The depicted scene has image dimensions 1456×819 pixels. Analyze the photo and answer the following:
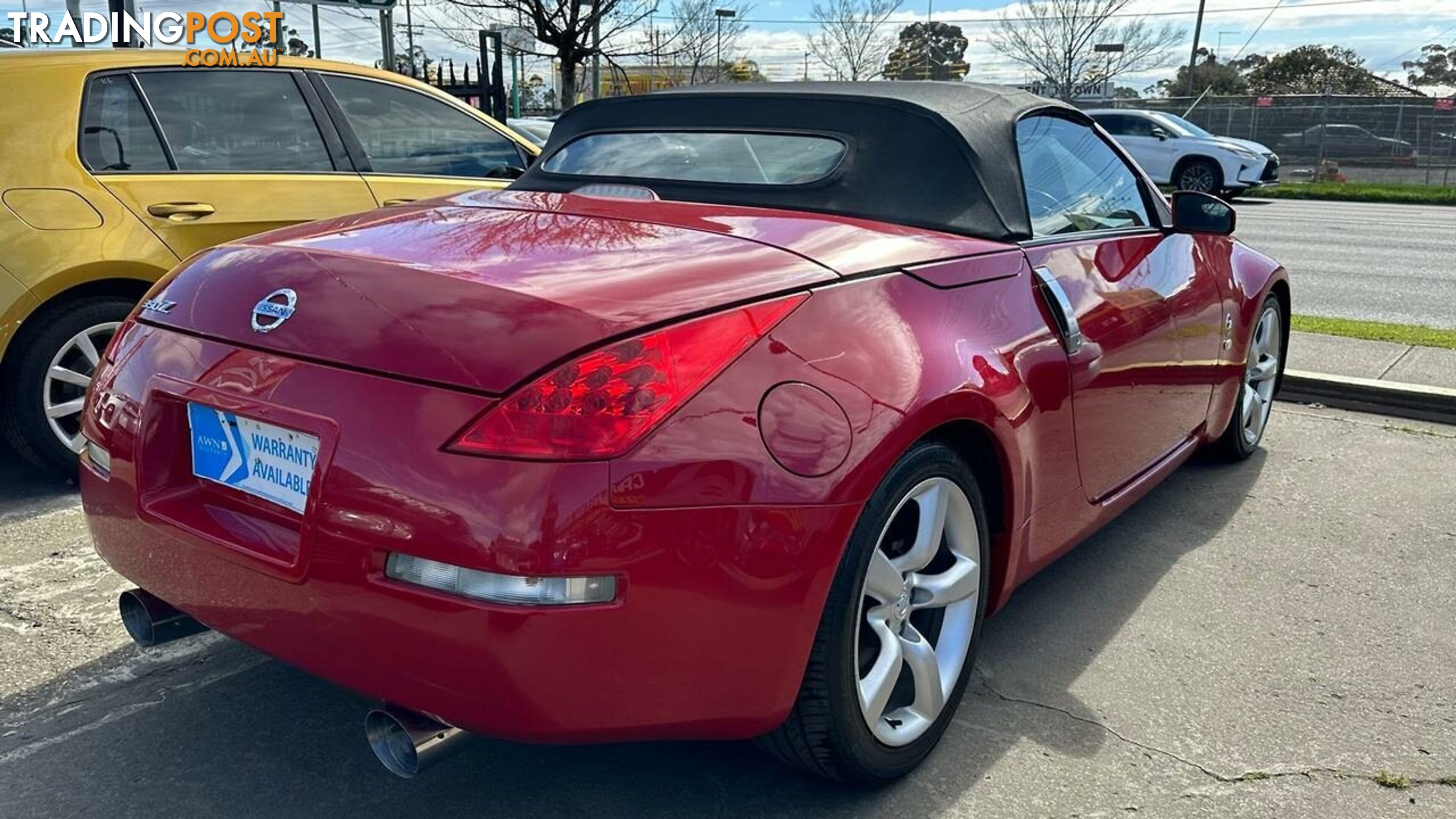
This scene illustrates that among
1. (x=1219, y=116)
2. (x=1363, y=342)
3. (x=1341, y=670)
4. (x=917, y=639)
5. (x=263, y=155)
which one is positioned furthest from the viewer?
(x=1219, y=116)

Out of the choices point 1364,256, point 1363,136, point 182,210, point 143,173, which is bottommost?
point 1364,256

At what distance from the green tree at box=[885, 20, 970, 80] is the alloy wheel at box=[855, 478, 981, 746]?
53.6 meters

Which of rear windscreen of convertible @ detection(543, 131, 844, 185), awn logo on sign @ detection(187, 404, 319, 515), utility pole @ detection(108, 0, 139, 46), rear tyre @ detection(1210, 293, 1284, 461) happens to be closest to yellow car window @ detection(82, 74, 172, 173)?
rear windscreen of convertible @ detection(543, 131, 844, 185)

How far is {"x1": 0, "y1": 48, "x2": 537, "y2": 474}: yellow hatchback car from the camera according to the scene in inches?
171

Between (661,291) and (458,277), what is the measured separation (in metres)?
0.39

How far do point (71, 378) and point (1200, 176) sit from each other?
69.2ft

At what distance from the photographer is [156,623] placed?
252 centimetres

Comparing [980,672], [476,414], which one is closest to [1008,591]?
[980,672]

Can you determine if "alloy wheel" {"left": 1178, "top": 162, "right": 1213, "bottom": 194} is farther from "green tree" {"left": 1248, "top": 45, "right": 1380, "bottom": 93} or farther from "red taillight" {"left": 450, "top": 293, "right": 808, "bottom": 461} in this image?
"green tree" {"left": 1248, "top": 45, "right": 1380, "bottom": 93}

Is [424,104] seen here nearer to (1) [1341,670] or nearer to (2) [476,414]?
(2) [476,414]

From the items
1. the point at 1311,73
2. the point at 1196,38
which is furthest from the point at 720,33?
the point at 1311,73

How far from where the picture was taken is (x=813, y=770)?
93.9 inches

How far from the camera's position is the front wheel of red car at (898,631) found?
7.38 feet

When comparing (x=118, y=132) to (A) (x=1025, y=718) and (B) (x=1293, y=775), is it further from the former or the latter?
(B) (x=1293, y=775)
